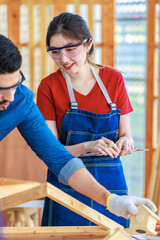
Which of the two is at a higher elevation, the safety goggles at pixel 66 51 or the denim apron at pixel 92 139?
the safety goggles at pixel 66 51

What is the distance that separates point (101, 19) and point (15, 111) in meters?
3.19

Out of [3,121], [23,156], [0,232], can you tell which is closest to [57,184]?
[3,121]

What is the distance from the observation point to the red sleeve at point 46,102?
238cm

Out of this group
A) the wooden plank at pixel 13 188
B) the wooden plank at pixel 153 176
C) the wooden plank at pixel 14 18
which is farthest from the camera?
the wooden plank at pixel 14 18

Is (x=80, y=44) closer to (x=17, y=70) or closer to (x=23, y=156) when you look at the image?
(x=17, y=70)

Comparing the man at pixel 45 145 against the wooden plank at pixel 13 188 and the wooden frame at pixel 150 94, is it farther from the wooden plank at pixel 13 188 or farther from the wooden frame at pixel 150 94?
the wooden frame at pixel 150 94

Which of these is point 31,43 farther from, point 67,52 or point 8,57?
point 8,57


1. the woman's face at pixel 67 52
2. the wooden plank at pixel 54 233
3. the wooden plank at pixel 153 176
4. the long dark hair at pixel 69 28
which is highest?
the long dark hair at pixel 69 28

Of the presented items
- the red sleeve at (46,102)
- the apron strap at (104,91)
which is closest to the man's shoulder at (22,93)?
the red sleeve at (46,102)

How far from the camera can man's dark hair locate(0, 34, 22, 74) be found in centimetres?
162

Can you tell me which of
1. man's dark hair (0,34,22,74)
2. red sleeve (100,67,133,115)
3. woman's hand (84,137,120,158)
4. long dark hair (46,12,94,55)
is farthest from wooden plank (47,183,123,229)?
long dark hair (46,12,94,55)

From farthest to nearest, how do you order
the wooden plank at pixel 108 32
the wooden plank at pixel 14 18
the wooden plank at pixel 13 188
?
the wooden plank at pixel 14 18
the wooden plank at pixel 108 32
the wooden plank at pixel 13 188

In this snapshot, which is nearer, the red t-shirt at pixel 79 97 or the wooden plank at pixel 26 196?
the wooden plank at pixel 26 196

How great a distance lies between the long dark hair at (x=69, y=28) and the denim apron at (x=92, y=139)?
0.26 metres
